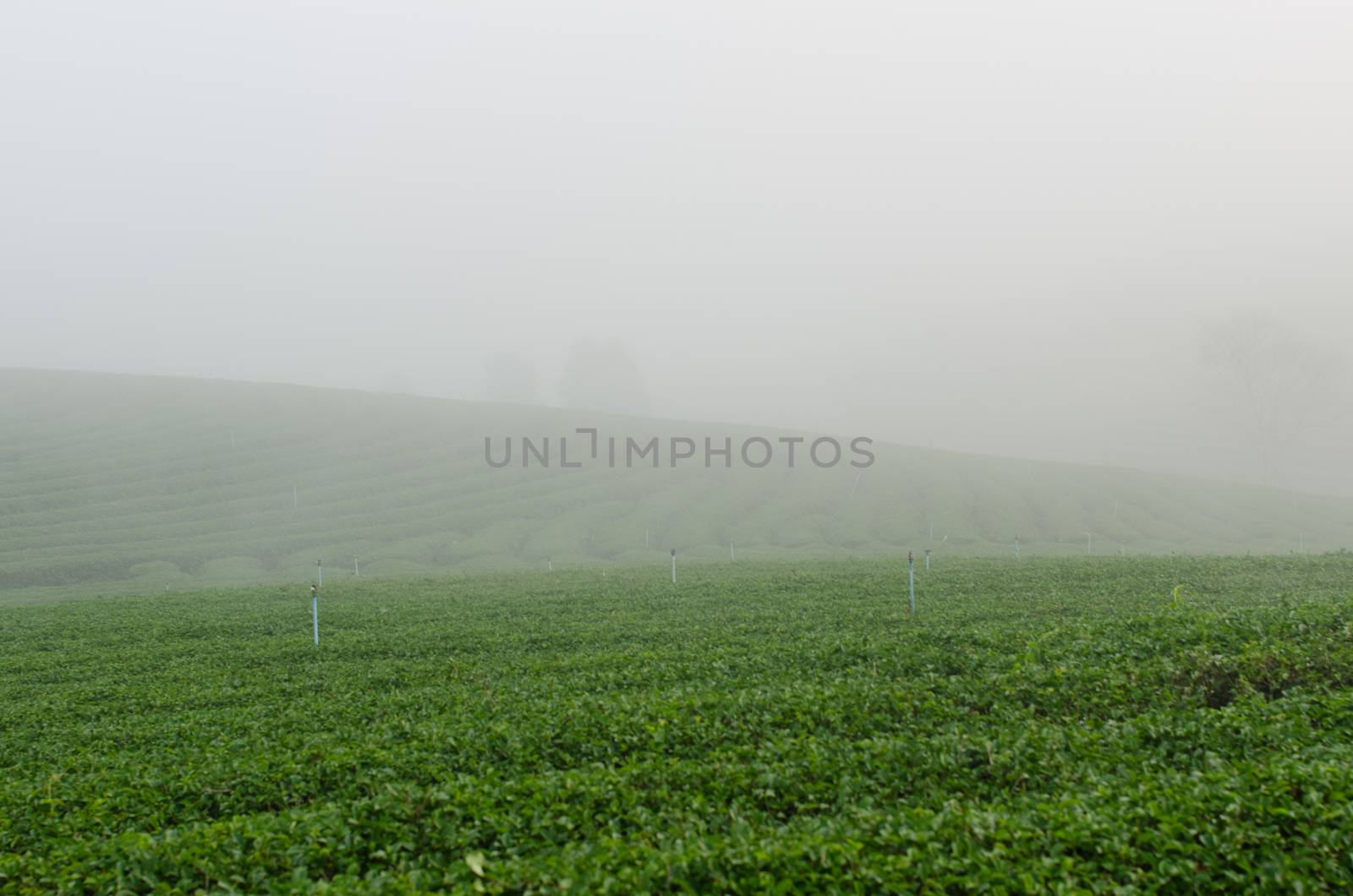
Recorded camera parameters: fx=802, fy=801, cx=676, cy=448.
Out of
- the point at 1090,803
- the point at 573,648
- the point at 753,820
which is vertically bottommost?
the point at 573,648

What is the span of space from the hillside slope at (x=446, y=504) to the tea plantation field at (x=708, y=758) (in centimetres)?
3711

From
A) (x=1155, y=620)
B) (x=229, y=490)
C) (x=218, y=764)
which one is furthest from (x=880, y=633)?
(x=229, y=490)

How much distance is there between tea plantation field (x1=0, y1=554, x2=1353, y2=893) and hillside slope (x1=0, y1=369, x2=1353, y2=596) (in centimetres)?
3711

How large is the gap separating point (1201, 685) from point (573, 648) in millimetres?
12381

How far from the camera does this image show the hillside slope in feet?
183

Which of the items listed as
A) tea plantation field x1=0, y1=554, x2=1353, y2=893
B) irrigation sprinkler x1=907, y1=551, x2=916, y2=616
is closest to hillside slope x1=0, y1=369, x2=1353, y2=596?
irrigation sprinkler x1=907, y1=551, x2=916, y2=616

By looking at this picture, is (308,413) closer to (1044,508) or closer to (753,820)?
(1044,508)

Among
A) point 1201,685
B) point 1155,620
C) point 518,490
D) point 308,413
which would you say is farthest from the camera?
point 308,413

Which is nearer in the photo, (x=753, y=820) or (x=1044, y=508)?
(x=753, y=820)

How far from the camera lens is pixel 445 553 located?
57.9 meters

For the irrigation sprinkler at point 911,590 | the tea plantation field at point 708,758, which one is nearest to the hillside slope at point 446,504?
the irrigation sprinkler at point 911,590

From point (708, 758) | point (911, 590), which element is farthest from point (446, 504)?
point (708, 758)

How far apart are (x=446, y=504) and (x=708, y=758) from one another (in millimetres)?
62568

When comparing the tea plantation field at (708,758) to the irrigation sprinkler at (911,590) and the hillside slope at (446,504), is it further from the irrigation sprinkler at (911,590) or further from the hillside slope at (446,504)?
the hillside slope at (446,504)
